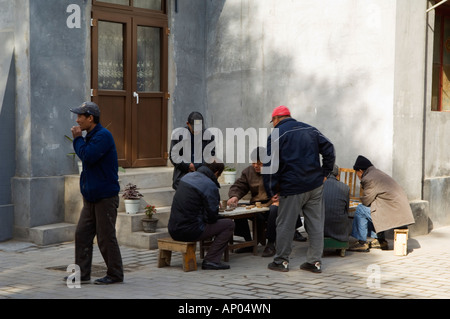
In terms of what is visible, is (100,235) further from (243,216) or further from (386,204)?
(386,204)

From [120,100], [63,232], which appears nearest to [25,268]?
[63,232]

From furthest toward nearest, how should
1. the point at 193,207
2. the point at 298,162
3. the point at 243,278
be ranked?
1. the point at 298,162
2. the point at 193,207
3. the point at 243,278

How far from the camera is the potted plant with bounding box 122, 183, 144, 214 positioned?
9.89m

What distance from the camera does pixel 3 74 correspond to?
10.2 meters

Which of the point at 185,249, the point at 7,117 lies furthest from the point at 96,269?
the point at 7,117

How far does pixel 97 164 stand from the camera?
7.21m

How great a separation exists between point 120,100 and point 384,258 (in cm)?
515

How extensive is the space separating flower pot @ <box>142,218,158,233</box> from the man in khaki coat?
9.23 feet

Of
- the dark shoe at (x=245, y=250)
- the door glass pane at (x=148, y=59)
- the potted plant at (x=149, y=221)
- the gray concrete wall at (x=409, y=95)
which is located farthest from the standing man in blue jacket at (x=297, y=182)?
the door glass pane at (x=148, y=59)

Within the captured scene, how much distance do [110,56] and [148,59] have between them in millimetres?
861

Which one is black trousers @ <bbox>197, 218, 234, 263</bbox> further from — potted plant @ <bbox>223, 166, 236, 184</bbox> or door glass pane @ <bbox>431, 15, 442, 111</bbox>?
door glass pane @ <bbox>431, 15, 442, 111</bbox>

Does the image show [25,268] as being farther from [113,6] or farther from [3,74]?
[113,6]

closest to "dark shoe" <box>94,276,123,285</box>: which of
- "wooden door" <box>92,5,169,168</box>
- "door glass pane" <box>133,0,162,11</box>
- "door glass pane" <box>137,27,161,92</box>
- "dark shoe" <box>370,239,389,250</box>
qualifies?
"dark shoe" <box>370,239,389,250</box>
